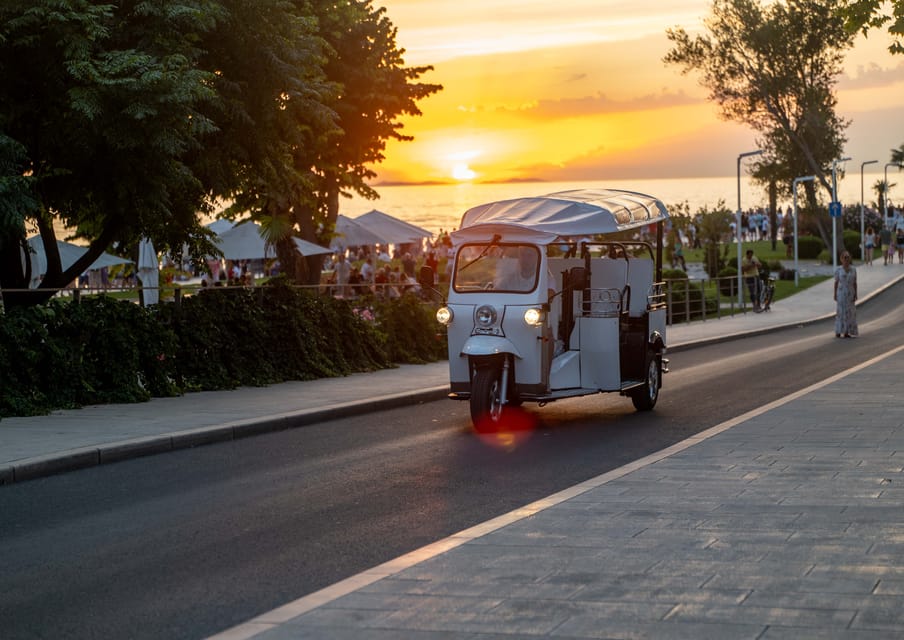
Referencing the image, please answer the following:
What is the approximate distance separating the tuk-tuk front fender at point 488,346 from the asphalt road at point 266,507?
885mm

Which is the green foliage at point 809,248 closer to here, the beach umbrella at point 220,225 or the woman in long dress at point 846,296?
the woman in long dress at point 846,296

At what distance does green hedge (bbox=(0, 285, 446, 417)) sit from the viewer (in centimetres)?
1609

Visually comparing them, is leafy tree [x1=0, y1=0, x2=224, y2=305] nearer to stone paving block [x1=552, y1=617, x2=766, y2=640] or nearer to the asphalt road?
the asphalt road

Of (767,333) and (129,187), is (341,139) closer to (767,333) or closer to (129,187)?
(767,333)

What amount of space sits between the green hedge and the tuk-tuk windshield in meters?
4.59

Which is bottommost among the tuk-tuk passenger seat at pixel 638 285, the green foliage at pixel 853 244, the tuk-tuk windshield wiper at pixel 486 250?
the tuk-tuk passenger seat at pixel 638 285

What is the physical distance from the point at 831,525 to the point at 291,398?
10608 millimetres

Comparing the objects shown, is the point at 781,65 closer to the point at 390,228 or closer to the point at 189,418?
the point at 390,228

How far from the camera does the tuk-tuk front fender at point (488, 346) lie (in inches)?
582

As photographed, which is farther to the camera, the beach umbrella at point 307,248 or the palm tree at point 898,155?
the palm tree at point 898,155

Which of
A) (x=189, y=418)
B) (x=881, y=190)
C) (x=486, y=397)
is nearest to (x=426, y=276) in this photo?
(x=486, y=397)

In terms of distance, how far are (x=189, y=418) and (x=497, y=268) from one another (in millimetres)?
3886

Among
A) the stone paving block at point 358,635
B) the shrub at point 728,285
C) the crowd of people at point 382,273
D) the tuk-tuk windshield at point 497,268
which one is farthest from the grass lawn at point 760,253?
the stone paving block at point 358,635

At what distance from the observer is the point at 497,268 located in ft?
51.1
